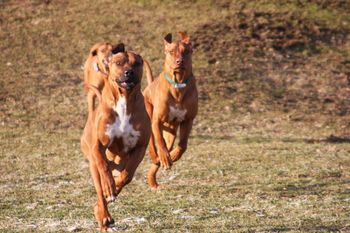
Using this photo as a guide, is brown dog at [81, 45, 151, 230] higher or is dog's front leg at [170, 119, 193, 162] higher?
brown dog at [81, 45, 151, 230]

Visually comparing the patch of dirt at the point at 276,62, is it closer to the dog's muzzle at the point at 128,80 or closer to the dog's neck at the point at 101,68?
the dog's neck at the point at 101,68

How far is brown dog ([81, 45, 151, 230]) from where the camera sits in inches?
385

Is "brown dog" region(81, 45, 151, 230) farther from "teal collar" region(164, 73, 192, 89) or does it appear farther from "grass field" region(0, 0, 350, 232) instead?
"teal collar" region(164, 73, 192, 89)

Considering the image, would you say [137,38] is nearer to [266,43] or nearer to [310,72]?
[266,43]

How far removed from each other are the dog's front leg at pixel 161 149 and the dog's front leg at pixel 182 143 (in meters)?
0.39

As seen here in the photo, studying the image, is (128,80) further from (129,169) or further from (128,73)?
(129,169)

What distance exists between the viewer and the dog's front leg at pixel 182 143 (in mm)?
13742

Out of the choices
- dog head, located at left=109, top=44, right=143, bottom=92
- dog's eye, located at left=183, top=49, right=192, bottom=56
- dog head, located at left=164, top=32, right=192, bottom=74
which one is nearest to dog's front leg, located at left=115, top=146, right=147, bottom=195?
dog head, located at left=109, top=44, right=143, bottom=92

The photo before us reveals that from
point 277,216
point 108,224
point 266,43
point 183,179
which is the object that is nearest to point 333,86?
point 266,43

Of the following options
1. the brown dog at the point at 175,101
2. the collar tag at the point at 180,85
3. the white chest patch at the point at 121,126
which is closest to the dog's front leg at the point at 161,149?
the brown dog at the point at 175,101

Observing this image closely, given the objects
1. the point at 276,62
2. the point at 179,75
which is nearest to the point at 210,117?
the point at 276,62

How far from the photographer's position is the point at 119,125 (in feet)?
32.7

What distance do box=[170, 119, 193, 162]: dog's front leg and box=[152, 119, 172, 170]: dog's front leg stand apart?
386 mm

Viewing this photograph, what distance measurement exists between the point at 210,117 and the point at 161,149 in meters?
12.3
